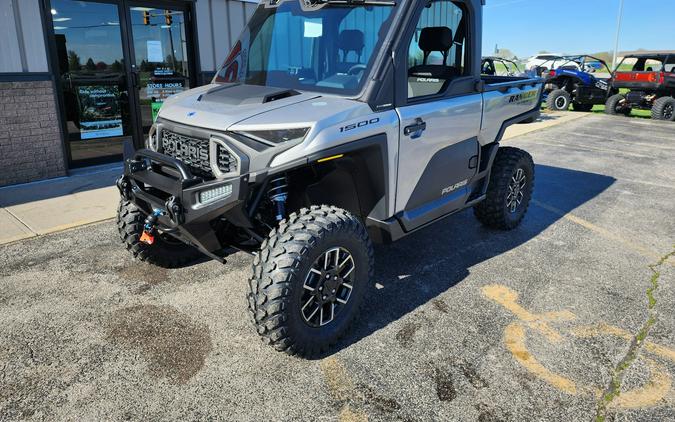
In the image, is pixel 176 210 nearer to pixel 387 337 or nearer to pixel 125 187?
pixel 125 187

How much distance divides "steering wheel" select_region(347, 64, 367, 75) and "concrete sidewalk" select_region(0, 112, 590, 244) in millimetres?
3516

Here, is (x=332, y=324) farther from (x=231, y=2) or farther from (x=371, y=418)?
(x=231, y=2)

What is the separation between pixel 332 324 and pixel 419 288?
110cm

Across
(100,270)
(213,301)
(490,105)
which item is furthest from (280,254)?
(490,105)

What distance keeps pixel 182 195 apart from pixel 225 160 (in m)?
0.32

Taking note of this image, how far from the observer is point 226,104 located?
331 cm

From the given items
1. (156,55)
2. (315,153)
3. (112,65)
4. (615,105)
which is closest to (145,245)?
(315,153)

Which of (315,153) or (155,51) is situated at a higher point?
(155,51)

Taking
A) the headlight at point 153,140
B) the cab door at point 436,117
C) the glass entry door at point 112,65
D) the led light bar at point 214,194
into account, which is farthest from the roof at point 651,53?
the led light bar at point 214,194

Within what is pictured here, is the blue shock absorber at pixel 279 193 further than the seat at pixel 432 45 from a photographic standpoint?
No

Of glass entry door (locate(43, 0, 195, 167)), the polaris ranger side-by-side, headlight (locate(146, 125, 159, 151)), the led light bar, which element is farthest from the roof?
the led light bar

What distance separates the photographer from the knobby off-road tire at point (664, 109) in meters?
15.6

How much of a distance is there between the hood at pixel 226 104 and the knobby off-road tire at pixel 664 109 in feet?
53.1

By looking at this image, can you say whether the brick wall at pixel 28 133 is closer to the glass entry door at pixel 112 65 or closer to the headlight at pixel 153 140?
the glass entry door at pixel 112 65
